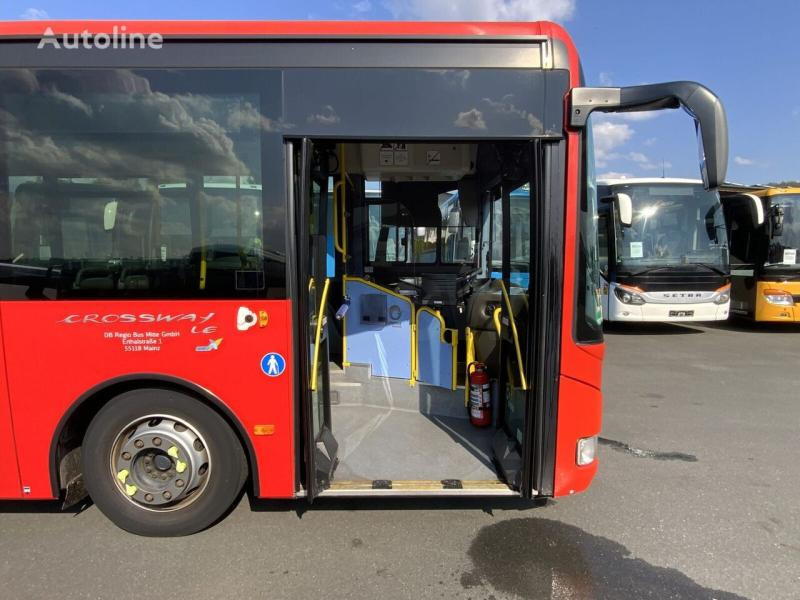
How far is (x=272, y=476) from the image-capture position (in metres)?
2.88

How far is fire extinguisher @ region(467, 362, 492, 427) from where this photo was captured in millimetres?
3973

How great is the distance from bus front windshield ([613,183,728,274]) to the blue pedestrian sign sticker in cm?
848

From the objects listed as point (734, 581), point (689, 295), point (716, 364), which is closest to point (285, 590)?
point (734, 581)

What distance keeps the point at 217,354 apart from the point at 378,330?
2.02m

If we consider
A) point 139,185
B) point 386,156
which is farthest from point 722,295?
point 139,185

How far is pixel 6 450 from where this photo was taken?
280cm

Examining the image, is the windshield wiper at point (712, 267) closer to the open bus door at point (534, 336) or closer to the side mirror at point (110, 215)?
the open bus door at point (534, 336)

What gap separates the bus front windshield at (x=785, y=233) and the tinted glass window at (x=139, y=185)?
10.8 metres

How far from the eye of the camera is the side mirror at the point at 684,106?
2416 mm

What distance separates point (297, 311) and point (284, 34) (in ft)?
4.88

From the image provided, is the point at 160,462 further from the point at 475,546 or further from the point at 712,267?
the point at 712,267

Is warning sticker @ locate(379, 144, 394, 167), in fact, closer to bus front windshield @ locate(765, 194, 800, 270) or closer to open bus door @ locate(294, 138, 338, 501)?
open bus door @ locate(294, 138, 338, 501)

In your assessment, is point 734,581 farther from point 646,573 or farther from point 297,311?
point 297,311

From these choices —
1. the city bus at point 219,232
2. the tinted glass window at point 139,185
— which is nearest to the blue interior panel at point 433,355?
the city bus at point 219,232
